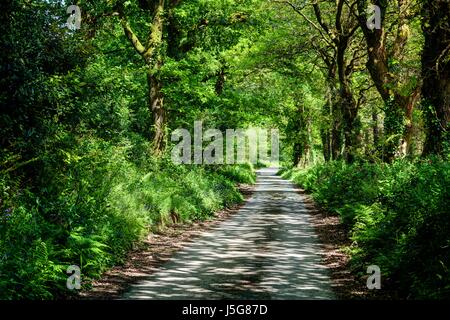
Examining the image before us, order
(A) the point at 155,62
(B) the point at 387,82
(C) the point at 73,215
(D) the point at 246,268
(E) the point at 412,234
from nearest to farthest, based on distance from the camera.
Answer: (E) the point at 412,234 < (C) the point at 73,215 < (D) the point at 246,268 < (B) the point at 387,82 < (A) the point at 155,62

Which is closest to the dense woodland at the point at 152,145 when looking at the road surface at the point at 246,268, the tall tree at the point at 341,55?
the tall tree at the point at 341,55

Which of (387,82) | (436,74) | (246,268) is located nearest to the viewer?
(246,268)

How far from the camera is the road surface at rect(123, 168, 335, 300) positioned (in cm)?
833

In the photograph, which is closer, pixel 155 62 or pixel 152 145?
pixel 155 62

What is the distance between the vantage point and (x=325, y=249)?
42.0 ft

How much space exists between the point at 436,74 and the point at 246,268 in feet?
23.8

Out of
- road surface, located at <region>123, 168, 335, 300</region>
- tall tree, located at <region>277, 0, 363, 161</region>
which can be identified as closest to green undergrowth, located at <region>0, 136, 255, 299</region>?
road surface, located at <region>123, 168, 335, 300</region>

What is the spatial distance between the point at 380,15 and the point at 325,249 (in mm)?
9132

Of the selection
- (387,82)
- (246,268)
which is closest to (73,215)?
(246,268)

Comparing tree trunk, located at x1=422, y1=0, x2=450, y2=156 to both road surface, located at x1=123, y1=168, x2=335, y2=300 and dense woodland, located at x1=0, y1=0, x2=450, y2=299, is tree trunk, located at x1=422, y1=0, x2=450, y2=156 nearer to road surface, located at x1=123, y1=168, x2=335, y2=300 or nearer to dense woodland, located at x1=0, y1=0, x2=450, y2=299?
dense woodland, located at x1=0, y1=0, x2=450, y2=299

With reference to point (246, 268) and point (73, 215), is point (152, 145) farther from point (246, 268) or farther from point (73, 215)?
point (246, 268)

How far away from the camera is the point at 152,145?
20828mm

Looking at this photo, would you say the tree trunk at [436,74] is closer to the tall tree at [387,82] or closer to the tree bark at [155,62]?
the tall tree at [387,82]
